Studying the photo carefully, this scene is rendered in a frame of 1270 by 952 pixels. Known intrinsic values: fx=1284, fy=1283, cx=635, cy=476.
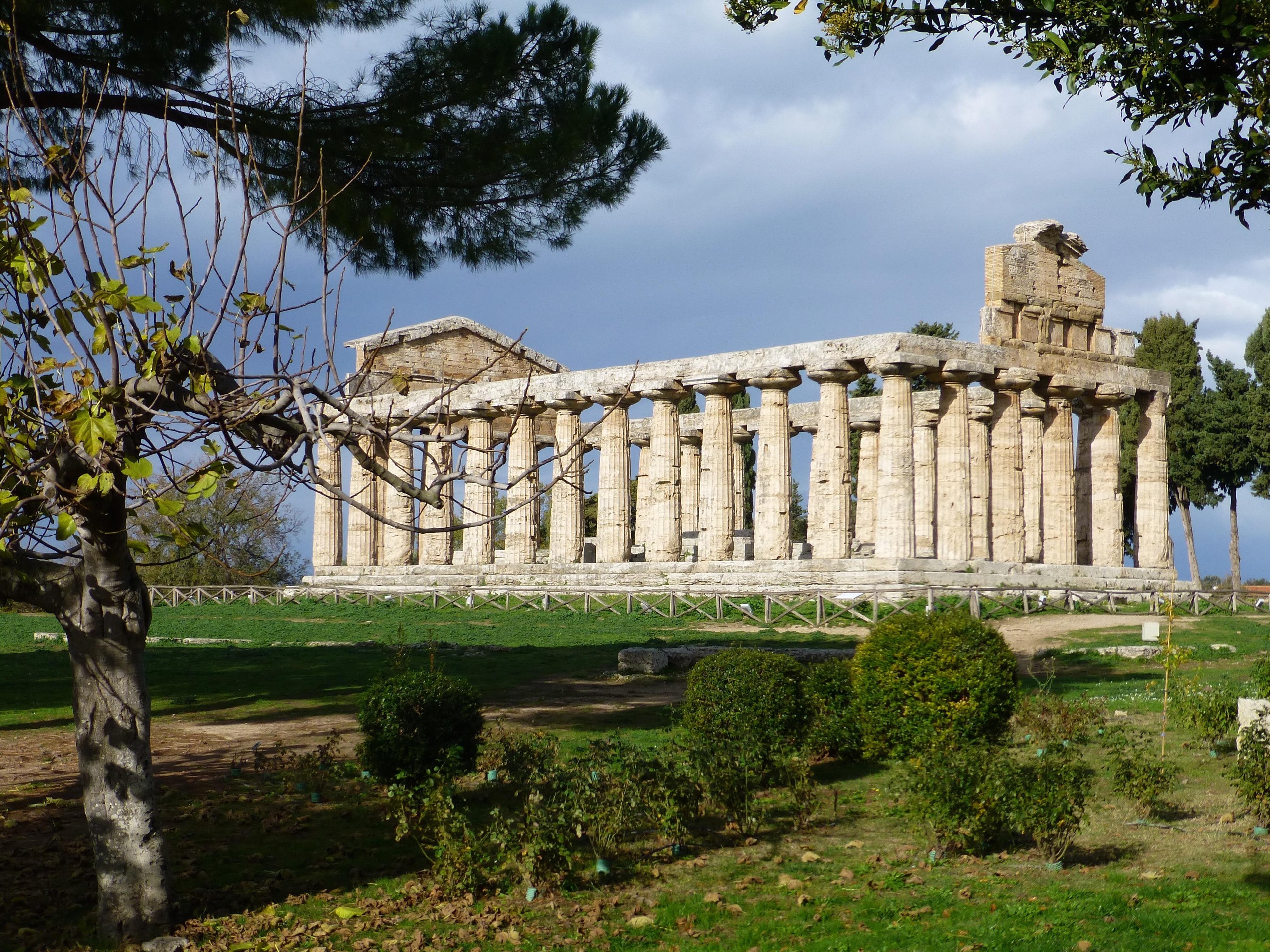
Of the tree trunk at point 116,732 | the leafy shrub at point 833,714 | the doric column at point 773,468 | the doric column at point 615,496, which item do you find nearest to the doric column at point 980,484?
the doric column at point 773,468

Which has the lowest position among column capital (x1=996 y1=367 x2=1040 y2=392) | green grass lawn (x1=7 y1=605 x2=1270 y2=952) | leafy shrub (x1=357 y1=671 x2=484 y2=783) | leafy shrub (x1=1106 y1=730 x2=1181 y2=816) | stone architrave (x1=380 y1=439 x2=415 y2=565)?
green grass lawn (x1=7 y1=605 x2=1270 y2=952)

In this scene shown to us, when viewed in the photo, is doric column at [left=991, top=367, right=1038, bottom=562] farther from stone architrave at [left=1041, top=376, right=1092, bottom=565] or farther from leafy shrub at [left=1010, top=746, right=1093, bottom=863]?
leafy shrub at [left=1010, top=746, right=1093, bottom=863]

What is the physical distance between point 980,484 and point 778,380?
23.8 ft

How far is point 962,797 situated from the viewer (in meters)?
9.14

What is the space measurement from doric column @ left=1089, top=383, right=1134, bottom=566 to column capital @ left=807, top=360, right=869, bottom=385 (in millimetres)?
7783

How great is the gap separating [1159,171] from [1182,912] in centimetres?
469

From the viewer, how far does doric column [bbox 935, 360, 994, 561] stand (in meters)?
33.2

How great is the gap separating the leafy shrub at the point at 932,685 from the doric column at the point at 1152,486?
26057 millimetres

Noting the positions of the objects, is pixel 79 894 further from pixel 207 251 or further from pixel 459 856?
pixel 207 251

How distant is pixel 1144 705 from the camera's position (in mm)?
14875

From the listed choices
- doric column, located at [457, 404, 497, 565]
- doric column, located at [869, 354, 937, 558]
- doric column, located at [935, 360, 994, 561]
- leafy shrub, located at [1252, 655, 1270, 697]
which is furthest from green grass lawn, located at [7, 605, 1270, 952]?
doric column, located at [457, 404, 497, 565]

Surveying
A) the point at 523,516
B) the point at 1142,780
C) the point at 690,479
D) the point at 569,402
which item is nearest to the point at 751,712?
the point at 1142,780

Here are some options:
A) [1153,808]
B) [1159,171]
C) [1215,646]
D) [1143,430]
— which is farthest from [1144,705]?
[1143,430]

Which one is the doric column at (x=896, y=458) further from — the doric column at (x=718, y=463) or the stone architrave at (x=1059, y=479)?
the stone architrave at (x=1059, y=479)
